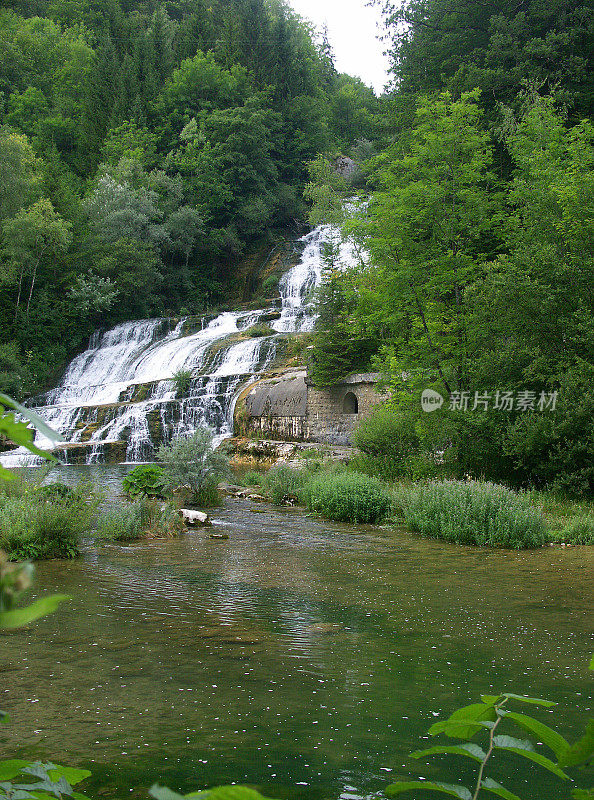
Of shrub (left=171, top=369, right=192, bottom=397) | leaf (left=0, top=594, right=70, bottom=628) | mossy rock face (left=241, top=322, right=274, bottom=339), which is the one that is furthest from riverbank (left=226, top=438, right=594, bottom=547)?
leaf (left=0, top=594, right=70, bottom=628)

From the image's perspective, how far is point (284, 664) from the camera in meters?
4.36

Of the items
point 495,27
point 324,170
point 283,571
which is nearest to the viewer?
point 283,571

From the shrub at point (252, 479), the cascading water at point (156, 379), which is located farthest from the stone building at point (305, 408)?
the shrub at point (252, 479)

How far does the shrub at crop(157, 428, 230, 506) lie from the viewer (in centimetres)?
1253

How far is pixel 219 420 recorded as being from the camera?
73.9ft

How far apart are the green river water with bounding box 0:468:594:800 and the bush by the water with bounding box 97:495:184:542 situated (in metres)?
1.15

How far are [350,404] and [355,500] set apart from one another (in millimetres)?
9060

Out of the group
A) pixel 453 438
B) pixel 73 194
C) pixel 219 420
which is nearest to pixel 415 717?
pixel 453 438

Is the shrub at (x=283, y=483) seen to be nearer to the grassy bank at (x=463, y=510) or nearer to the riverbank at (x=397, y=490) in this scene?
the riverbank at (x=397, y=490)

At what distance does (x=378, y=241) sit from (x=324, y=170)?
2594 centimetres

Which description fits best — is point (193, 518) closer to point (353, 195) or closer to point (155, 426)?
point (155, 426)

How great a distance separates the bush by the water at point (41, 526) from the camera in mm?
7559

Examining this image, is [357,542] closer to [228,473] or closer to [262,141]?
A: [228,473]

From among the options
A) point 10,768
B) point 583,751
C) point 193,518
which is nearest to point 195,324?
point 193,518
